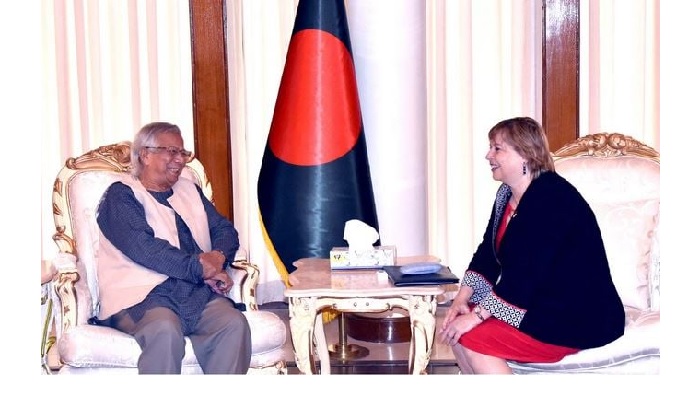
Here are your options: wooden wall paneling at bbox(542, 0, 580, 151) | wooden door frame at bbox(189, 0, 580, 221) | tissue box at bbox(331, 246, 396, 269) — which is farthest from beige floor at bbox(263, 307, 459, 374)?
wooden wall paneling at bbox(542, 0, 580, 151)

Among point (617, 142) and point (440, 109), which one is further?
point (440, 109)

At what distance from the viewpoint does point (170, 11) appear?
501 cm

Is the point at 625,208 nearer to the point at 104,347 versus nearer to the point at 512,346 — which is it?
the point at 512,346

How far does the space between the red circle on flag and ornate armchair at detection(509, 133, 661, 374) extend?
3.94 feet

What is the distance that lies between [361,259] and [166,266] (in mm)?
766

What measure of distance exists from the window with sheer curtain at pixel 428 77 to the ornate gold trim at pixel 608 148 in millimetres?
1490

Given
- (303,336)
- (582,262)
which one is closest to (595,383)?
(582,262)

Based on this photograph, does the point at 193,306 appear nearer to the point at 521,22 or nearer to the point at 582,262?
the point at 582,262

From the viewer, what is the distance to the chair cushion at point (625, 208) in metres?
3.35

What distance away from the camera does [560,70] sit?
484 centimetres

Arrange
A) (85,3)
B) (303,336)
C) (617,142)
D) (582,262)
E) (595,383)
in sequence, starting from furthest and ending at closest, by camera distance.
A: (85,3)
(617,142)
(303,336)
(582,262)
(595,383)

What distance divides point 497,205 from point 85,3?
10.1 feet

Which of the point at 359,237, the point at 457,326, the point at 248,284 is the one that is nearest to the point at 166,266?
the point at 248,284

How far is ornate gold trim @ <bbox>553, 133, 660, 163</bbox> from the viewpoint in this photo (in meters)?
3.49
